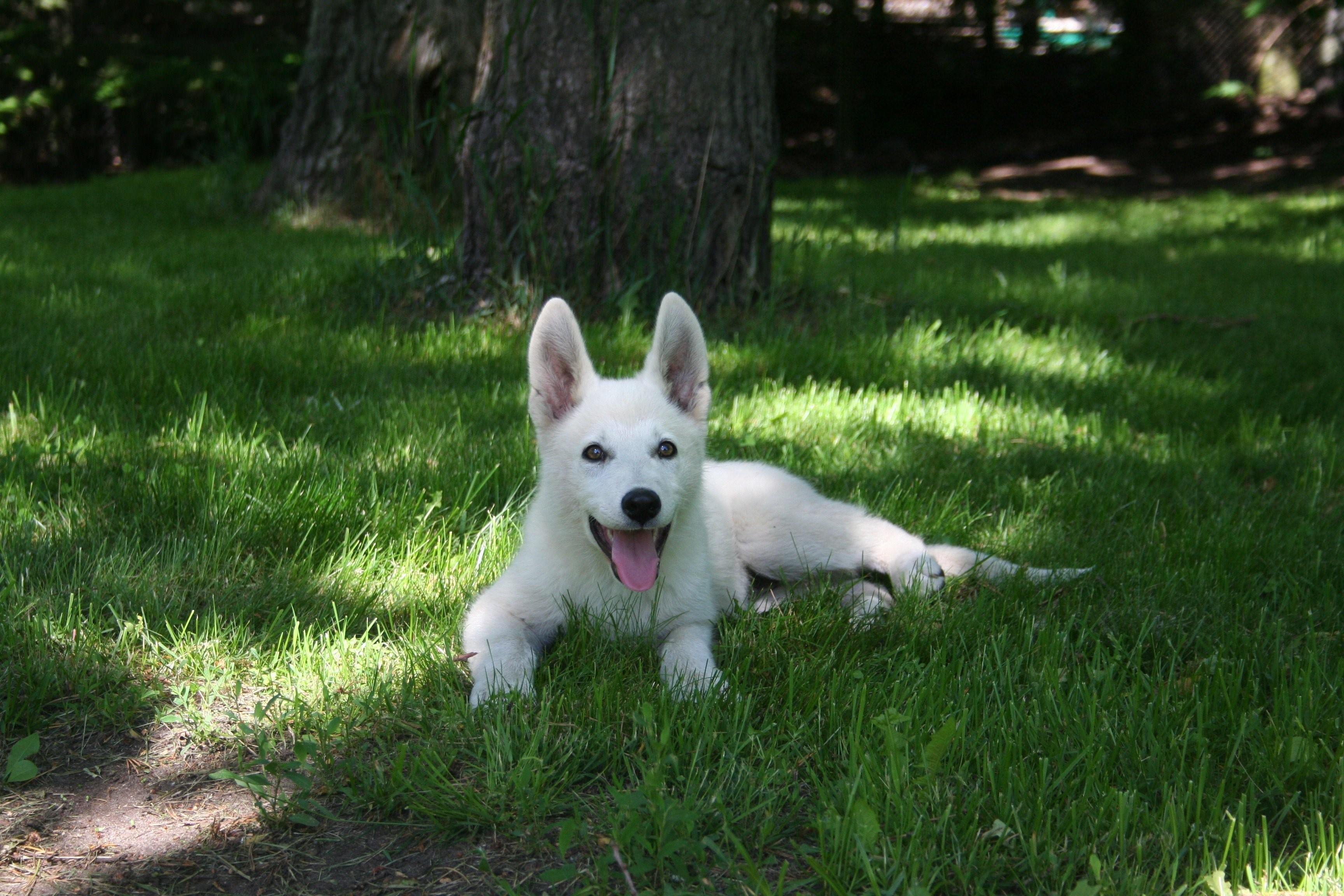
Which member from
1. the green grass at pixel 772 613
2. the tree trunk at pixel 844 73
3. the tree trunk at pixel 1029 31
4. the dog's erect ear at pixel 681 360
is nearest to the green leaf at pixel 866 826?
the green grass at pixel 772 613

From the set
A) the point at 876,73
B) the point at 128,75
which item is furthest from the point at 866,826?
the point at 876,73

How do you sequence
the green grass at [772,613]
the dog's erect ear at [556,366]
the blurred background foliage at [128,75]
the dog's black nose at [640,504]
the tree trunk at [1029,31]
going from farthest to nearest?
the tree trunk at [1029,31]
the blurred background foliage at [128,75]
the dog's erect ear at [556,366]
the dog's black nose at [640,504]
the green grass at [772,613]

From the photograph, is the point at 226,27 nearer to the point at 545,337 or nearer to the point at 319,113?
the point at 319,113

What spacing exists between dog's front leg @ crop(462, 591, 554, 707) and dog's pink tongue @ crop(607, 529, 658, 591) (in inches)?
10.1

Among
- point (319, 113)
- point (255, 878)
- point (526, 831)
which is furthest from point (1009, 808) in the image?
point (319, 113)

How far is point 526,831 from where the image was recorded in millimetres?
2018

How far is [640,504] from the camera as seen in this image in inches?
→ 103

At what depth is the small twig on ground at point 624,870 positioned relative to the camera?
184 cm

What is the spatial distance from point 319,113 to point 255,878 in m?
7.85

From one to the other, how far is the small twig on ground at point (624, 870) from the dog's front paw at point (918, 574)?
1.32 m

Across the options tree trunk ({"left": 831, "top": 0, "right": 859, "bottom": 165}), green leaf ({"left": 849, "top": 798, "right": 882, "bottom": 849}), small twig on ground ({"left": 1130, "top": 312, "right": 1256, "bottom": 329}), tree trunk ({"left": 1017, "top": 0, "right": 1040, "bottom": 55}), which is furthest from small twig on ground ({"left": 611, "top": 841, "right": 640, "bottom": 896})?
tree trunk ({"left": 1017, "top": 0, "right": 1040, "bottom": 55})

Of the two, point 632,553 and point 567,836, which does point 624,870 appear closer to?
point 567,836

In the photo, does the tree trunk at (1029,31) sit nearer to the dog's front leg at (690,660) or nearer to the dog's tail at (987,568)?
the dog's tail at (987,568)

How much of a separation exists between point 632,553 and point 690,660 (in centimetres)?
32
